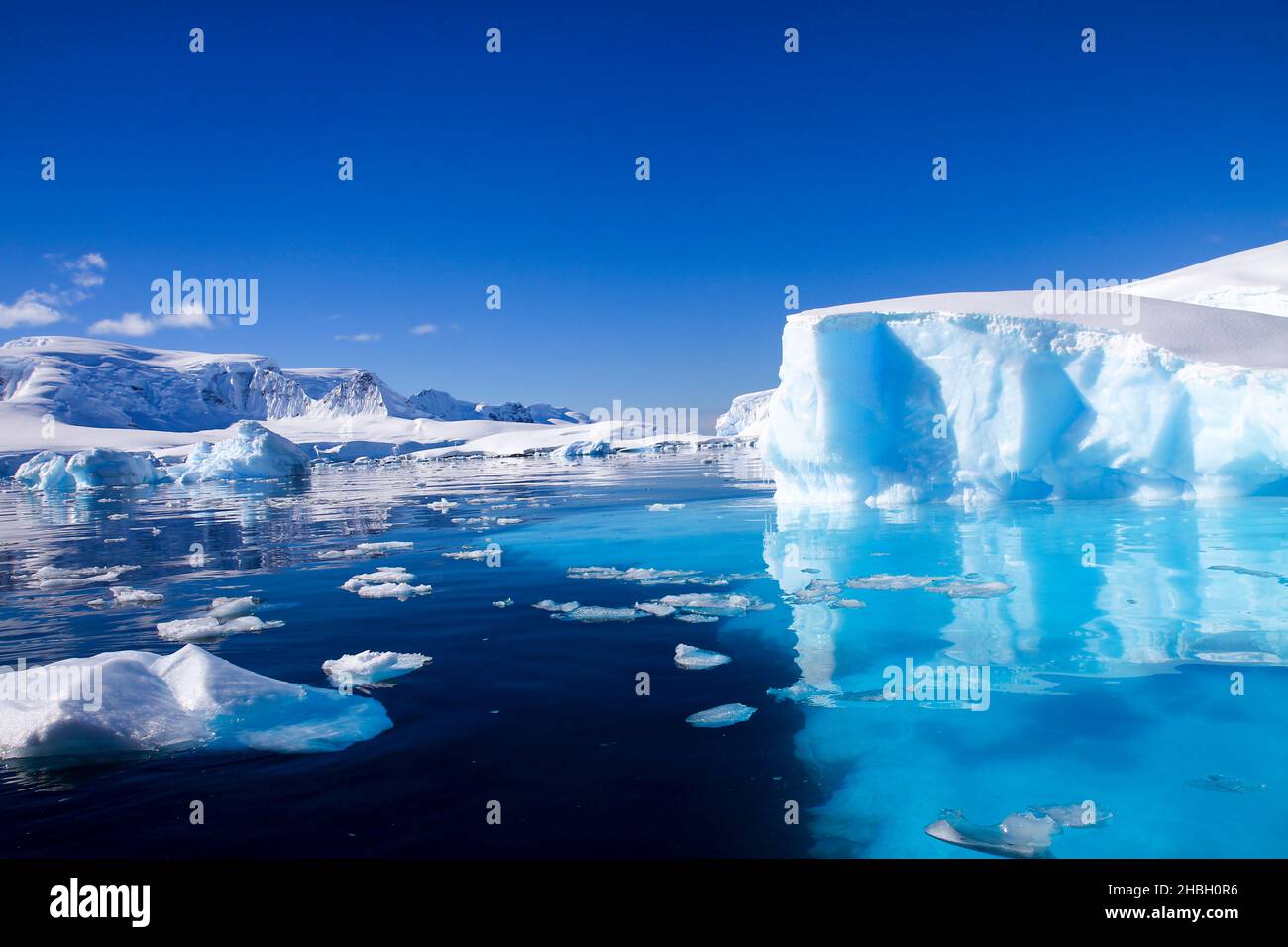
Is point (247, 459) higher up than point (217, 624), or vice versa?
point (247, 459)

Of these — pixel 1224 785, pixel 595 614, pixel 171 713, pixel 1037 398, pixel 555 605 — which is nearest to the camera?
pixel 1224 785

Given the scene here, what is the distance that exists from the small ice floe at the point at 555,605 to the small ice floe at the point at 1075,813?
4975 millimetres

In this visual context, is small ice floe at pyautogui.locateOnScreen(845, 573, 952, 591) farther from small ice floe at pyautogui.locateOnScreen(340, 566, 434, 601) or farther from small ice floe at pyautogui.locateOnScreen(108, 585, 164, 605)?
small ice floe at pyautogui.locateOnScreen(108, 585, 164, 605)

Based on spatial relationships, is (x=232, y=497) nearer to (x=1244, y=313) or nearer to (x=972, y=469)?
(x=972, y=469)

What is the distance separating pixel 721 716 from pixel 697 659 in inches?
45.8

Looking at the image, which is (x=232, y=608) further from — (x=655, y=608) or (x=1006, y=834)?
(x=1006, y=834)

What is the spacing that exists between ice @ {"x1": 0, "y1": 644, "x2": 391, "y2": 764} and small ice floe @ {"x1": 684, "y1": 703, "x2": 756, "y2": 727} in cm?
200

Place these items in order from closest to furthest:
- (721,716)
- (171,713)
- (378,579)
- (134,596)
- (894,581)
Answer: (171,713), (721,716), (894,581), (134,596), (378,579)

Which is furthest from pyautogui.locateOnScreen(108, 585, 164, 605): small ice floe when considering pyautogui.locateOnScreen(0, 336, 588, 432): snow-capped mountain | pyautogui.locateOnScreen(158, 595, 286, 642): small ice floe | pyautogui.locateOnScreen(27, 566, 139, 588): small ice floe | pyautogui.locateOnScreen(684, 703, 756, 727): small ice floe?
pyautogui.locateOnScreen(0, 336, 588, 432): snow-capped mountain

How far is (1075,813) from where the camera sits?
332cm

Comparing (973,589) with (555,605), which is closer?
(973,589)

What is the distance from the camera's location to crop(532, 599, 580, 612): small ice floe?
759 centimetres

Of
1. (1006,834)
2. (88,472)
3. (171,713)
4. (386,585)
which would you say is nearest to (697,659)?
(1006,834)

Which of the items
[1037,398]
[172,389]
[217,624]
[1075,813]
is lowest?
[1075,813]
